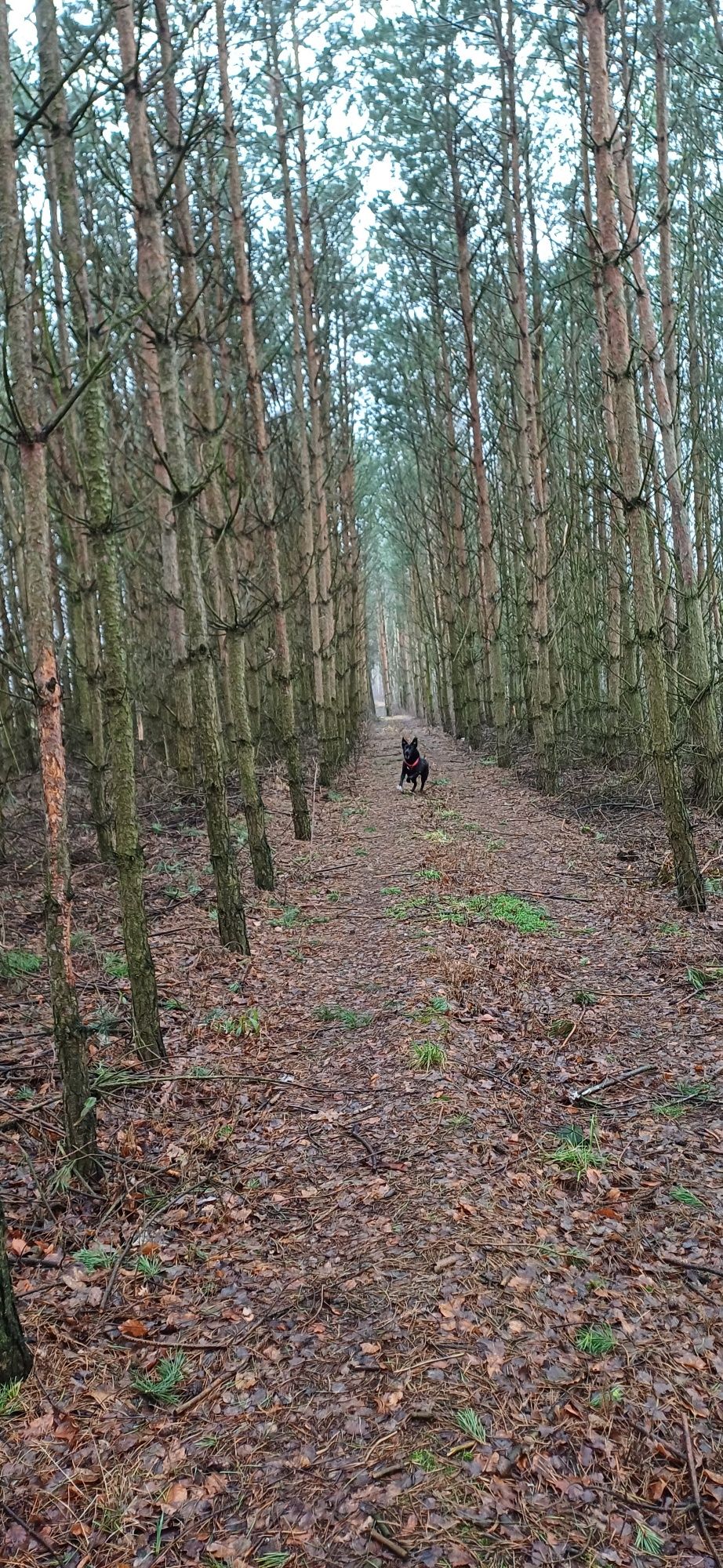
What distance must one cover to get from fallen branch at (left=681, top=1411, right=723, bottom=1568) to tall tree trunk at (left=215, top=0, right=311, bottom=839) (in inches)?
375

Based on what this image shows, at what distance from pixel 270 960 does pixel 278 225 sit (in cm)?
1557

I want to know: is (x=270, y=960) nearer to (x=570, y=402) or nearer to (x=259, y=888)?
(x=259, y=888)

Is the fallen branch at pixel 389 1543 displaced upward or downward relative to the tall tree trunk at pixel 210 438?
downward

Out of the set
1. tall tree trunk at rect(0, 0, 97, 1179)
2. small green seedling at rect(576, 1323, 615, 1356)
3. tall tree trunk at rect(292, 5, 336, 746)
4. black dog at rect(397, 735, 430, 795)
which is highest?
tall tree trunk at rect(292, 5, 336, 746)

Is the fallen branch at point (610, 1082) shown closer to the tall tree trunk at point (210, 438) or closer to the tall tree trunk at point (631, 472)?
the tall tree trunk at point (631, 472)

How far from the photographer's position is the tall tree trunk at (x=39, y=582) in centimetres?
331

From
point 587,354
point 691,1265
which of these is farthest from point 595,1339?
point 587,354

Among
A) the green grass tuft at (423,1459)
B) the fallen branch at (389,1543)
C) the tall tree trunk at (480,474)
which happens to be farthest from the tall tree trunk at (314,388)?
the fallen branch at (389,1543)

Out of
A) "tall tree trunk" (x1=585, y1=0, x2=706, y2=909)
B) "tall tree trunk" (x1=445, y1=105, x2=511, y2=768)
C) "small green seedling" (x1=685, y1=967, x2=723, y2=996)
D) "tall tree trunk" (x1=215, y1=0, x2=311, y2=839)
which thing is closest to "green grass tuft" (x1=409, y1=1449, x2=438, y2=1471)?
"small green seedling" (x1=685, y1=967, x2=723, y2=996)

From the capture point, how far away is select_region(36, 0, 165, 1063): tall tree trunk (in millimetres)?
4504

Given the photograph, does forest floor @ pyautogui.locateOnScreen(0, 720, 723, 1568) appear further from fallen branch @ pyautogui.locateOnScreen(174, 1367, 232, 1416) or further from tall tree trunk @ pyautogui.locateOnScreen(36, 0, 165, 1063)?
tall tree trunk @ pyautogui.locateOnScreen(36, 0, 165, 1063)

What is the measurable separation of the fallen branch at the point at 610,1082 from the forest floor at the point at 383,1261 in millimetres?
26

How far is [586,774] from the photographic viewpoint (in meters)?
16.1

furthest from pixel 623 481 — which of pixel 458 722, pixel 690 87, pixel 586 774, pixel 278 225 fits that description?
pixel 458 722
